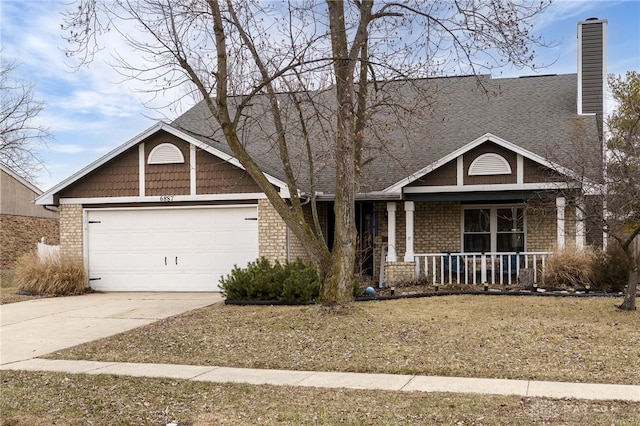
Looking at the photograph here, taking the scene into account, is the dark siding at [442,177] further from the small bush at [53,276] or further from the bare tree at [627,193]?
the small bush at [53,276]

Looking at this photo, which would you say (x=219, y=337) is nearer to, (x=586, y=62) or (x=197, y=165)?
(x=197, y=165)

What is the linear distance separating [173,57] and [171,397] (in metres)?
6.78

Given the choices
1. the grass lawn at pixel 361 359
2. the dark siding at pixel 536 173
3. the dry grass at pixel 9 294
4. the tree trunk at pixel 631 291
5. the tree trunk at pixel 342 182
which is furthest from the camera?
the dry grass at pixel 9 294

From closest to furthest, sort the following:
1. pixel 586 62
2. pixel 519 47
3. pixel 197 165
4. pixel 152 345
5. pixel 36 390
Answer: pixel 36 390, pixel 152 345, pixel 519 47, pixel 197 165, pixel 586 62

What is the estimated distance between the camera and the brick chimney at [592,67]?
63.5 feet

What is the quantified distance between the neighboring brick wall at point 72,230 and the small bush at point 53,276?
48 cm

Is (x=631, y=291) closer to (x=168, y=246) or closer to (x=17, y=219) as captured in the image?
(x=168, y=246)

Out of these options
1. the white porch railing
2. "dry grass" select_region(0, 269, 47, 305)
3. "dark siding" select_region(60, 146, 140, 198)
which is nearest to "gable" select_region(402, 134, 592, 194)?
the white porch railing

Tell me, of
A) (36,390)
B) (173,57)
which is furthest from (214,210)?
(36,390)

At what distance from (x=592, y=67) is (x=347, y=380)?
1560cm

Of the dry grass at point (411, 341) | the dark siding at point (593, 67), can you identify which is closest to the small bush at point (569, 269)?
the dry grass at point (411, 341)

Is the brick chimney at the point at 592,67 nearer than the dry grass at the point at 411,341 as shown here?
No

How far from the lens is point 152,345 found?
10.2 m

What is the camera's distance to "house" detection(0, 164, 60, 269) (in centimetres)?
2941
